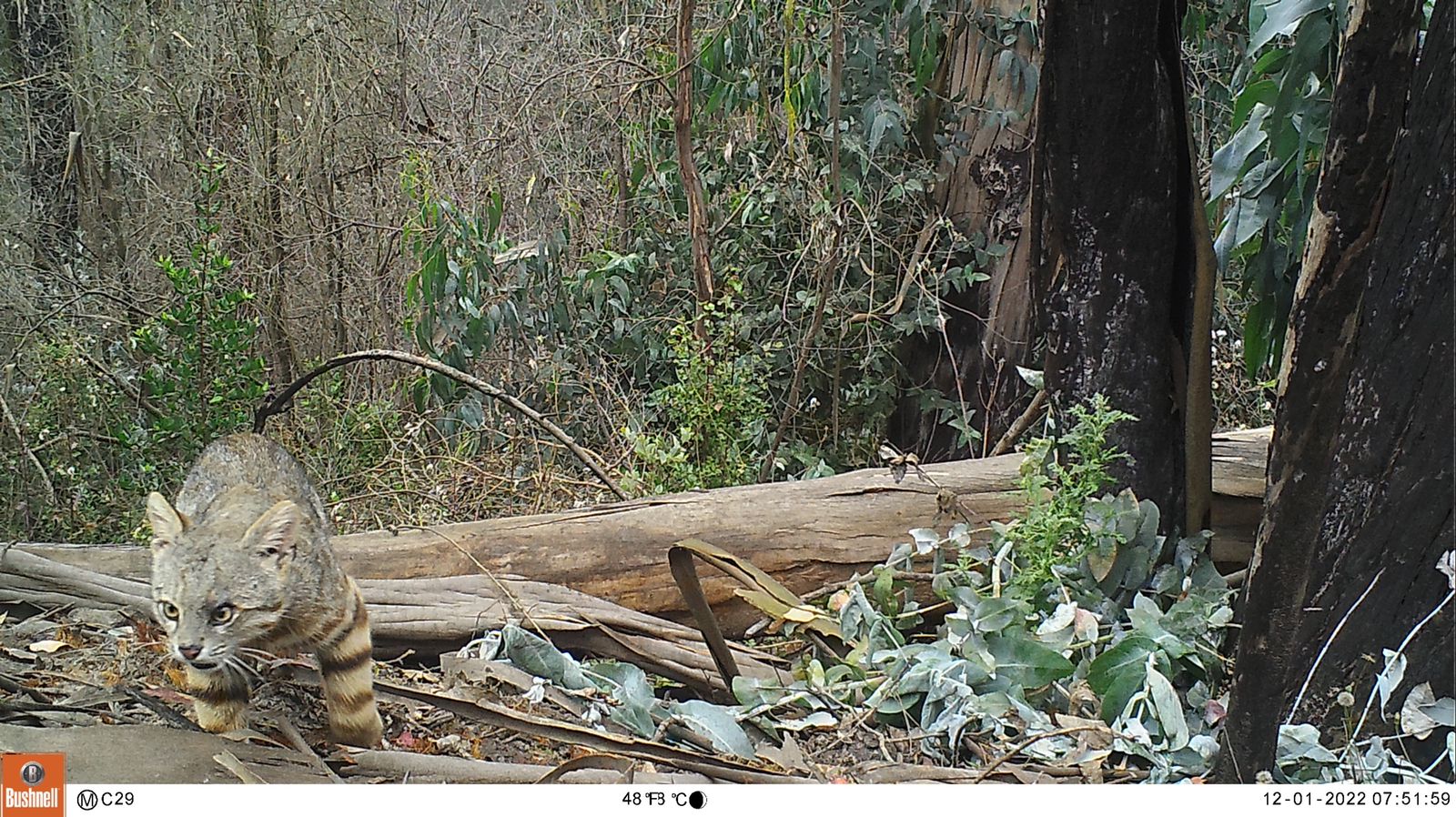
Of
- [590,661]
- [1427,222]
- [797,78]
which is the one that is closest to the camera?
[1427,222]

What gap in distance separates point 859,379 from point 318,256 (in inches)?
55.4

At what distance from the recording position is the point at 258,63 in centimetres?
259

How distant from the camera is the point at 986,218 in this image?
9.93 ft

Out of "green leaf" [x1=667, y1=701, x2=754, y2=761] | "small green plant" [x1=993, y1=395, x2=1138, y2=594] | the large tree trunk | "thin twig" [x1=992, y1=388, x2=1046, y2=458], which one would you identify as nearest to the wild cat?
"green leaf" [x1=667, y1=701, x2=754, y2=761]

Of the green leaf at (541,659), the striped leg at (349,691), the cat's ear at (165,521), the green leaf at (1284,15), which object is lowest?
the green leaf at (541,659)

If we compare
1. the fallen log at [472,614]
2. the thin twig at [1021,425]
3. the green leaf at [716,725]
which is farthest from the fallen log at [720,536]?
the green leaf at [716,725]

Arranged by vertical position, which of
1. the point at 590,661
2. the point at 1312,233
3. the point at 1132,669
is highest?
the point at 1312,233

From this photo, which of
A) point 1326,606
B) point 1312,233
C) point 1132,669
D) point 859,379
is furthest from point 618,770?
point 859,379

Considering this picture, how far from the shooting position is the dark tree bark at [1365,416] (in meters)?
1.21
